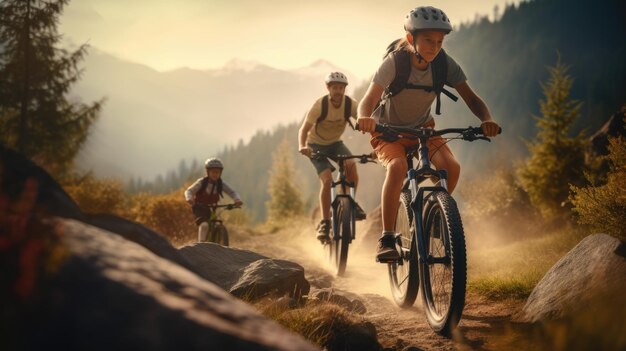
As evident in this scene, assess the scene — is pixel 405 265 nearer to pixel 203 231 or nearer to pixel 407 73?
pixel 407 73

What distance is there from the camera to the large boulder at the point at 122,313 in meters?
1.35

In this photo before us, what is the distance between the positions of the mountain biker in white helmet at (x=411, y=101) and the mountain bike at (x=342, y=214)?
2.31m

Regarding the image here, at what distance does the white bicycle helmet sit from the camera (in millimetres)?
7844

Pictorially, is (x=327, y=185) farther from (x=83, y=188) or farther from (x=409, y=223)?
(x=83, y=188)

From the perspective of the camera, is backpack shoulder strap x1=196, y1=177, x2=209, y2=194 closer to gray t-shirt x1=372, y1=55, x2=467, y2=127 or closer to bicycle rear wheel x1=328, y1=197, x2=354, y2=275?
bicycle rear wheel x1=328, y1=197, x2=354, y2=275

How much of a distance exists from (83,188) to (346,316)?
19.5 m

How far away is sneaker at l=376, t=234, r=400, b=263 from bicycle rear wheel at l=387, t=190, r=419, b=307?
0.66 ft

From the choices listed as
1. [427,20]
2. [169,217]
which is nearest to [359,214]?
[427,20]

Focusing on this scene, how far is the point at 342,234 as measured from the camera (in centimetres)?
741

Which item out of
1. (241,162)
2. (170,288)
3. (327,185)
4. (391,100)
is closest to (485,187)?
(327,185)

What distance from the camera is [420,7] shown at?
4465mm

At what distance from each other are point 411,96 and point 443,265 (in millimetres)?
1920

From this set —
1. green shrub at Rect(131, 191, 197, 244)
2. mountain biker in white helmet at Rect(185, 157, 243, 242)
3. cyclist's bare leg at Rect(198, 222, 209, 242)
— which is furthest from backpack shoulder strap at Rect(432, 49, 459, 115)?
green shrub at Rect(131, 191, 197, 244)

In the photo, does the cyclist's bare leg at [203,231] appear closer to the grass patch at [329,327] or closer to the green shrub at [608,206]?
the grass patch at [329,327]
